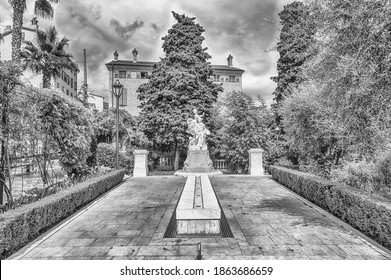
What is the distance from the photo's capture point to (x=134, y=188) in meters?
12.7

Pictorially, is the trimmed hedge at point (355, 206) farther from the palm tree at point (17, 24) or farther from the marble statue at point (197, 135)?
the palm tree at point (17, 24)

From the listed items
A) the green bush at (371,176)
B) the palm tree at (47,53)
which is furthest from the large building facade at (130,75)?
the green bush at (371,176)

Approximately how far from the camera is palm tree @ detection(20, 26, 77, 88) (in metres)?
20.6

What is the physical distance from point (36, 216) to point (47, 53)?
18280 millimetres

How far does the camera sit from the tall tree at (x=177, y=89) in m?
21.6

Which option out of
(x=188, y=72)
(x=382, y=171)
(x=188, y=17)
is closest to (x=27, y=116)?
(x=382, y=171)

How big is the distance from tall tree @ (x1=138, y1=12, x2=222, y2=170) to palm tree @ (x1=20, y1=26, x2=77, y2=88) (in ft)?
22.1

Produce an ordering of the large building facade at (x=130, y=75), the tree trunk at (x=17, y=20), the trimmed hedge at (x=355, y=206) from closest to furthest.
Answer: the trimmed hedge at (x=355, y=206) < the tree trunk at (x=17, y=20) < the large building facade at (x=130, y=75)

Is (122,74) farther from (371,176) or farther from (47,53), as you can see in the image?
(371,176)

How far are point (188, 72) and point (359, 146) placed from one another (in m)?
17.4

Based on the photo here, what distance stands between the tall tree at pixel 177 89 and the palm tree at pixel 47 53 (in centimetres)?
673

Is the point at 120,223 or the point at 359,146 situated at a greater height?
the point at 359,146

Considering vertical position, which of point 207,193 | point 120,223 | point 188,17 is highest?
point 188,17

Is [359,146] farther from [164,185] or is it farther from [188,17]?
[188,17]
